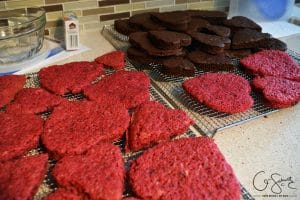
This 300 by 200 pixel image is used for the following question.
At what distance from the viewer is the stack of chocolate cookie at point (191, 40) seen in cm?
115

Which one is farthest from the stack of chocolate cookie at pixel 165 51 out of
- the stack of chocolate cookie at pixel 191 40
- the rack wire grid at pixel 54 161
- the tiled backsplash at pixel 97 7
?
the tiled backsplash at pixel 97 7

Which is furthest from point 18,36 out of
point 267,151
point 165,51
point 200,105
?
point 267,151

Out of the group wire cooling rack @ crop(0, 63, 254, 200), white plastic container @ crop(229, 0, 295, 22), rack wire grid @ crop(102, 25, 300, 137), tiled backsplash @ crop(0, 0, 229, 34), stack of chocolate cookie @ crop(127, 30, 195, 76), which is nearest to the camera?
wire cooling rack @ crop(0, 63, 254, 200)

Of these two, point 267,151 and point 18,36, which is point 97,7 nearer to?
point 18,36

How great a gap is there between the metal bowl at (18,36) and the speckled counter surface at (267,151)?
29.9 inches

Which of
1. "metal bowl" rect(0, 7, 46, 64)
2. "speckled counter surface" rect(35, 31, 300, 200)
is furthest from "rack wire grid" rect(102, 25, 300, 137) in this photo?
"metal bowl" rect(0, 7, 46, 64)

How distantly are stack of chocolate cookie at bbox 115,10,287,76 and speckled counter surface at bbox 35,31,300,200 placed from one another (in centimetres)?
29

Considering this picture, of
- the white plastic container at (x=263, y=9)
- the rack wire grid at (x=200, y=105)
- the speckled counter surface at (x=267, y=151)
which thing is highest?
the white plastic container at (x=263, y=9)

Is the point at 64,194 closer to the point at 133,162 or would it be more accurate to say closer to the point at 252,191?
the point at 133,162

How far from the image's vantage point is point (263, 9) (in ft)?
5.08

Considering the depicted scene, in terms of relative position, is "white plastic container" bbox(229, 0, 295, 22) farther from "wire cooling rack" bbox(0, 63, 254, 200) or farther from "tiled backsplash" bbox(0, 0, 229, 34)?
"wire cooling rack" bbox(0, 63, 254, 200)

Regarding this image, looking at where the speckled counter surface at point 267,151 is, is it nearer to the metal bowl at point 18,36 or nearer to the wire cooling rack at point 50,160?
the wire cooling rack at point 50,160

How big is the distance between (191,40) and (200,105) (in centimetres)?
32

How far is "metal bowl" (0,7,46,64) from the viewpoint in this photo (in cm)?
117
